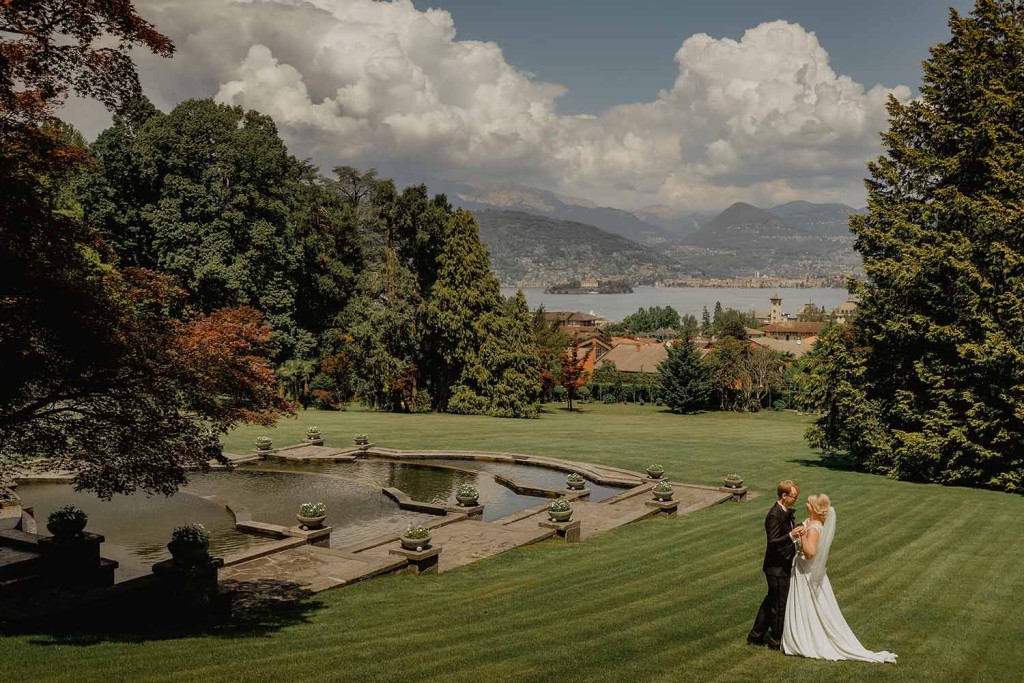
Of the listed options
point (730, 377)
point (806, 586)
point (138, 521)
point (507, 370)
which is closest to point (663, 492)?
point (806, 586)

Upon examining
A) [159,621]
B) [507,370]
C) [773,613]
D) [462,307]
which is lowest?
[159,621]

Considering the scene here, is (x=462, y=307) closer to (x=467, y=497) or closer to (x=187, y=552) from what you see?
(x=467, y=497)

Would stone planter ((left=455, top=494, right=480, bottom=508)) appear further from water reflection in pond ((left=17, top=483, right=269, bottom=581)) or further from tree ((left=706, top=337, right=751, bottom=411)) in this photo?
tree ((left=706, top=337, right=751, bottom=411))

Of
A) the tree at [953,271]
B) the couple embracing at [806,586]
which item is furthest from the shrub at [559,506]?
the tree at [953,271]

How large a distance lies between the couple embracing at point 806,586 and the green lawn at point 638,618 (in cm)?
21

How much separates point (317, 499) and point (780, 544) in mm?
15071

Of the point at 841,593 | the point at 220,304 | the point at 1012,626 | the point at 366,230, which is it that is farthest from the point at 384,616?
the point at 366,230

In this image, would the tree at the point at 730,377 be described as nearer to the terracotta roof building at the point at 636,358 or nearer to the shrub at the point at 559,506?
the terracotta roof building at the point at 636,358

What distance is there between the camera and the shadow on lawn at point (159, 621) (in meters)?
8.89

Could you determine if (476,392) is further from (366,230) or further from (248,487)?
(248,487)

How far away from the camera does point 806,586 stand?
27.0 ft

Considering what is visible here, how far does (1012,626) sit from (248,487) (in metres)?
19.5

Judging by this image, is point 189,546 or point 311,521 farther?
point 311,521

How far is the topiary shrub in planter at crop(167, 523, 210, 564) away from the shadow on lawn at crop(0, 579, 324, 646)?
2.39 feet
